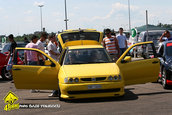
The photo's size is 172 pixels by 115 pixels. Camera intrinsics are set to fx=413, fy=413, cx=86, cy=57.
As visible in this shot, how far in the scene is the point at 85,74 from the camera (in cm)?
1001

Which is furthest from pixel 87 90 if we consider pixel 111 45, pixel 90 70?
pixel 111 45

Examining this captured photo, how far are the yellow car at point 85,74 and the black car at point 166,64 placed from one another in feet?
2.38

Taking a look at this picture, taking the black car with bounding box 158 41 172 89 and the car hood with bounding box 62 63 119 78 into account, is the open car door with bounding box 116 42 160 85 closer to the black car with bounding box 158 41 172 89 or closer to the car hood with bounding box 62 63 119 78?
the car hood with bounding box 62 63 119 78

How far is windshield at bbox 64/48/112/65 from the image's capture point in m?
11.1

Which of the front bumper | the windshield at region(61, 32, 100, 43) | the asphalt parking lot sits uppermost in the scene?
the windshield at region(61, 32, 100, 43)

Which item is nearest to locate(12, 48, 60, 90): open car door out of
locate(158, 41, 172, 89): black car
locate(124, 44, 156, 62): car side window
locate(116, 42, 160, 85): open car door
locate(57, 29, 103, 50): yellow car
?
locate(116, 42, 160, 85): open car door

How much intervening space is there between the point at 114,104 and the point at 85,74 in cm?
110

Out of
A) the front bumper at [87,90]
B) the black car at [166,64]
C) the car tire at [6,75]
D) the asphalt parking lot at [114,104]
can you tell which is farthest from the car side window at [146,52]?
the car tire at [6,75]

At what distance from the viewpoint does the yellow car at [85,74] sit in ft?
32.6

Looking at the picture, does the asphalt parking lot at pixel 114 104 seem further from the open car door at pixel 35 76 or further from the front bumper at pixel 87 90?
the open car door at pixel 35 76

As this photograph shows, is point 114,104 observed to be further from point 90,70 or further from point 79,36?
point 79,36

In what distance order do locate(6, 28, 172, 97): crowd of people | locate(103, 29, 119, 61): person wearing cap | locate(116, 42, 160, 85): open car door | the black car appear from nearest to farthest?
1. locate(116, 42, 160, 85): open car door
2. the black car
3. locate(6, 28, 172, 97): crowd of people
4. locate(103, 29, 119, 61): person wearing cap

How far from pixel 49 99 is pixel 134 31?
1940 centimetres

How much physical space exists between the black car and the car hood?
209 centimetres
